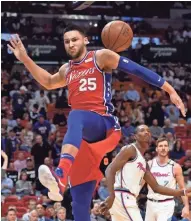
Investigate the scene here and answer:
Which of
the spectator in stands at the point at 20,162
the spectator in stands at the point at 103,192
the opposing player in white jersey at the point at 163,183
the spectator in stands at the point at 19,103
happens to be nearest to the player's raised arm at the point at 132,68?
the opposing player in white jersey at the point at 163,183

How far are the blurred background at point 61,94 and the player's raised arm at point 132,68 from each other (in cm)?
411

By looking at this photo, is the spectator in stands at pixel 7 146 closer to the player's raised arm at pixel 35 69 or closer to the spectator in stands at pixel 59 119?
the spectator in stands at pixel 59 119

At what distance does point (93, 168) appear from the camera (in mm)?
5332

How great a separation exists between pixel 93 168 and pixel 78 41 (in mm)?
1127

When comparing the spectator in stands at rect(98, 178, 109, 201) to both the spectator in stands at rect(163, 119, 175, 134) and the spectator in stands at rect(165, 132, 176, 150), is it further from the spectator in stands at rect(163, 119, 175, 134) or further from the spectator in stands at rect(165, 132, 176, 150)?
the spectator in stands at rect(163, 119, 175, 134)

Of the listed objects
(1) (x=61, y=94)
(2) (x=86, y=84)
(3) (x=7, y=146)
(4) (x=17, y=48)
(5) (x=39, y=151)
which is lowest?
(5) (x=39, y=151)

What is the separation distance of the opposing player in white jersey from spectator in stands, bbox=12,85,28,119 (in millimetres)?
8127

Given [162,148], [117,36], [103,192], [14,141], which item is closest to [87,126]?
[117,36]

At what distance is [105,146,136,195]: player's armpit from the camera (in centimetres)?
728

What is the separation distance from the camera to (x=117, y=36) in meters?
6.01

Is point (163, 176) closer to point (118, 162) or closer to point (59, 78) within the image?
point (118, 162)

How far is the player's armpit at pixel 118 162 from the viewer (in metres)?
7.28

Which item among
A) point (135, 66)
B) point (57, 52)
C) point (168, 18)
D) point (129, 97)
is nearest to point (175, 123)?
point (129, 97)

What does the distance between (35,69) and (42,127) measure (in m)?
10.3
